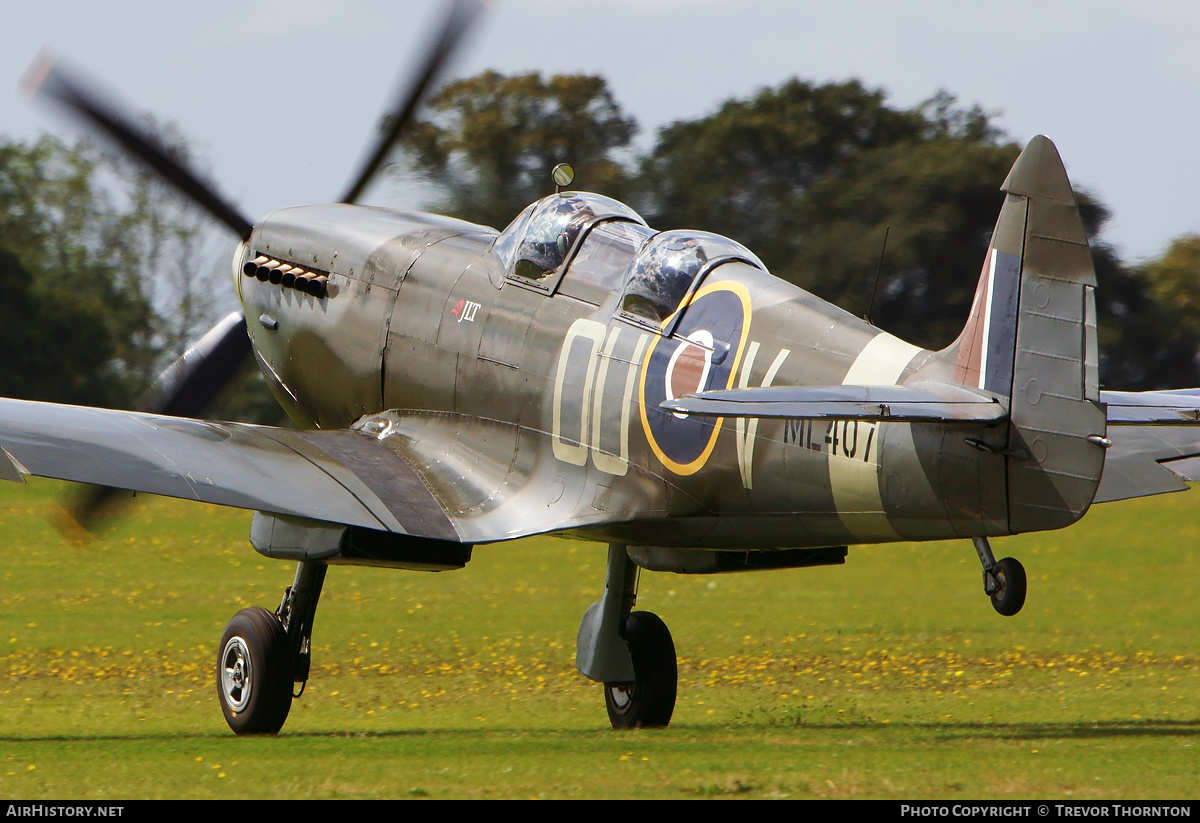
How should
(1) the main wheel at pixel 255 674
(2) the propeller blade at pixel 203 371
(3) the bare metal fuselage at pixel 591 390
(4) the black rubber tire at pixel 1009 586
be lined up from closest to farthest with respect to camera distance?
(4) the black rubber tire at pixel 1009 586
(3) the bare metal fuselage at pixel 591 390
(1) the main wheel at pixel 255 674
(2) the propeller blade at pixel 203 371

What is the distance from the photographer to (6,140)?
5488cm

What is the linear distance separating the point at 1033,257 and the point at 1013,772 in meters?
2.58

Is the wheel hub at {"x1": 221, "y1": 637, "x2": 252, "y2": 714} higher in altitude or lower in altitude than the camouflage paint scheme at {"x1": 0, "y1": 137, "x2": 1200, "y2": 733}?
lower

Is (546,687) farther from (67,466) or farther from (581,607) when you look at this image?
(581,607)

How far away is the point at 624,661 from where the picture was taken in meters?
11.1

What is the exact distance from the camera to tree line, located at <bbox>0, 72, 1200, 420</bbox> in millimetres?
38312

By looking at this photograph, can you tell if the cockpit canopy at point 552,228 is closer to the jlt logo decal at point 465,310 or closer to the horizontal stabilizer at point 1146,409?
the jlt logo decal at point 465,310

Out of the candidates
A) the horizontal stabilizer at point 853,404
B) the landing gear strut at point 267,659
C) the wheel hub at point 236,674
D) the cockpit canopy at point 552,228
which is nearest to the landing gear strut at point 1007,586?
the horizontal stabilizer at point 853,404

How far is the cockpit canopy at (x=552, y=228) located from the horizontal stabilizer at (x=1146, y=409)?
131 inches

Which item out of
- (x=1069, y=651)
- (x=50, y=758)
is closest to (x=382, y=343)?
(x=50, y=758)

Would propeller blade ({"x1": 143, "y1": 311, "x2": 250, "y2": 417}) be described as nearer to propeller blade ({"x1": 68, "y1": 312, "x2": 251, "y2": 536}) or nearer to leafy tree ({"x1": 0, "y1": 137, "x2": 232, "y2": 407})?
propeller blade ({"x1": 68, "y1": 312, "x2": 251, "y2": 536})

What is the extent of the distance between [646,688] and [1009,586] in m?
3.89

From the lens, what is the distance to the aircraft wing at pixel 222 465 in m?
9.01

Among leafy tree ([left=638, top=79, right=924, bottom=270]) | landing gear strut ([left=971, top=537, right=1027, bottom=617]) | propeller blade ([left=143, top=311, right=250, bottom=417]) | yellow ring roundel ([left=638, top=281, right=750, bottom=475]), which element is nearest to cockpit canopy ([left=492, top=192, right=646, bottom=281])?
yellow ring roundel ([left=638, top=281, right=750, bottom=475])
